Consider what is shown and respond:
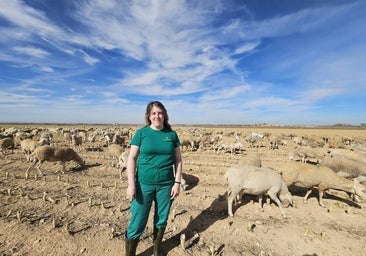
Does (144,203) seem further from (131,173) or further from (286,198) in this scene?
(286,198)

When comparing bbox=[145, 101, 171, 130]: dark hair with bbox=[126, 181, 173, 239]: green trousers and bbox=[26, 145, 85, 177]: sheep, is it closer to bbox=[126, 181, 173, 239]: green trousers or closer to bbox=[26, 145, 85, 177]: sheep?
bbox=[126, 181, 173, 239]: green trousers

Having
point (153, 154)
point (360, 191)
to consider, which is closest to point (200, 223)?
point (153, 154)

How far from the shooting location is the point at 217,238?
6.97 metres

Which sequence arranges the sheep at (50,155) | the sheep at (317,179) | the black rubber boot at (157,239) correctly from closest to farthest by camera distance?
the black rubber boot at (157,239)
the sheep at (317,179)
the sheep at (50,155)

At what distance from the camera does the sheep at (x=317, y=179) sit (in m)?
9.72

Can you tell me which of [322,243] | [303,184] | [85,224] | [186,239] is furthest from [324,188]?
[85,224]

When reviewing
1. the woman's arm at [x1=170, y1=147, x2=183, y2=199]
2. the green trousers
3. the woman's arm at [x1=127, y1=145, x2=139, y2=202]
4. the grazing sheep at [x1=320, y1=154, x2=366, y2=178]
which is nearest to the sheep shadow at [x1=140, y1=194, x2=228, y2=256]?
the green trousers

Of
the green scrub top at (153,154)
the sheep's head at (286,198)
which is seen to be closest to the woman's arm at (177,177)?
the green scrub top at (153,154)

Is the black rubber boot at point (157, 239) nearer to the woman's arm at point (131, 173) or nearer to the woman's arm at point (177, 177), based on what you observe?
the woman's arm at point (177, 177)

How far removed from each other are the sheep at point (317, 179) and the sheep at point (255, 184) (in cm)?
152

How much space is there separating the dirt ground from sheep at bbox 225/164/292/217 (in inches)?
19.3

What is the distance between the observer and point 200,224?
7.79 meters

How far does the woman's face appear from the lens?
4.91 meters

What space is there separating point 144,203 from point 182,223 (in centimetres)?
319
